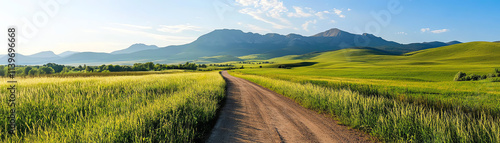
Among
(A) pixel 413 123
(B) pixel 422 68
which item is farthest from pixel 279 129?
(B) pixel 422 68

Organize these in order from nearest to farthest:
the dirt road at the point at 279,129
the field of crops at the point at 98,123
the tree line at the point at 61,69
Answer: the field of crops at the point at 98,123
the dirt road at the point at 279,129
the tree line at the point at 61,69

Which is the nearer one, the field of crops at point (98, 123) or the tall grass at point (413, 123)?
the field of crops at point (98, 123)

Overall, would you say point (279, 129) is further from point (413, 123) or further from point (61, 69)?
point (61, 69)

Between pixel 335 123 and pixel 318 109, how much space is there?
8.74ft

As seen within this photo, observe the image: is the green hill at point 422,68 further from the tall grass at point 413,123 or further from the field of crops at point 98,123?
the field of crops at point 98,123

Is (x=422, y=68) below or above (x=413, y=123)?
above

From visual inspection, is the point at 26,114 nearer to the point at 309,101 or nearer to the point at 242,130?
the point at 242,130

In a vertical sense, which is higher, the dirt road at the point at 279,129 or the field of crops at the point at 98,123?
the field of crops at the point at 98,123

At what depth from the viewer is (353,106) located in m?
9.28

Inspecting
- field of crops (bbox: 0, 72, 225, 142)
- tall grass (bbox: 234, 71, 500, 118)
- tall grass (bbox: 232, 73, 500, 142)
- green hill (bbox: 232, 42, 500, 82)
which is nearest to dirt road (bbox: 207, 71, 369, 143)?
tall grass (bbox: 232, 73, 500, 142)

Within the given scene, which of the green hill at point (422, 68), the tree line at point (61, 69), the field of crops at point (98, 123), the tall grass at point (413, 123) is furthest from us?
the green hill at point (422, 68)

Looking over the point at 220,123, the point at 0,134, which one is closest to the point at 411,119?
the point at 220,123

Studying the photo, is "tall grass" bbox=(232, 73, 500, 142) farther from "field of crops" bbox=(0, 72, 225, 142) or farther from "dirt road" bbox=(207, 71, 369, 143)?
"field of crops" bbox=(0, 72, 225, 142)

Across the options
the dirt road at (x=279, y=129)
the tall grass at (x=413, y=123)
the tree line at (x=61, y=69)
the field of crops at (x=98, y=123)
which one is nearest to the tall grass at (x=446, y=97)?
the tall grass at (x=413, y=123)
